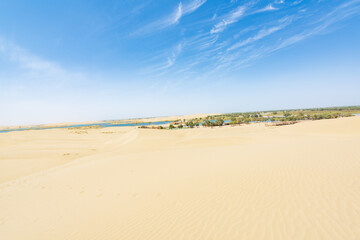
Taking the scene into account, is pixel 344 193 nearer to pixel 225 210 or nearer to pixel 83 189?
pixel 225 210

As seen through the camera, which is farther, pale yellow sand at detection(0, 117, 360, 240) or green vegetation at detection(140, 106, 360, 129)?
green vegetation at detection(140, 106, 360, 129)

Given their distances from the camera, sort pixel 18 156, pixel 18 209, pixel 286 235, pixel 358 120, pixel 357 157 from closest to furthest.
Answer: pixel 286 235
pixel 18 209
pixel 357 157
pixel 18 156
pixel 358 120

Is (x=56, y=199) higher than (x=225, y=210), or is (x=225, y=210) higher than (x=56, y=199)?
(x=225, y=210)

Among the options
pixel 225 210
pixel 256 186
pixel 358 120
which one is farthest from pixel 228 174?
pixel 358 120

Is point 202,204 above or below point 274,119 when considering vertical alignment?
above

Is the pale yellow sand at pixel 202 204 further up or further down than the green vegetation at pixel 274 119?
further up

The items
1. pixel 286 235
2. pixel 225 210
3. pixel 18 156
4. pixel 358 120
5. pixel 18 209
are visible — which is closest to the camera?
pixel 286 235

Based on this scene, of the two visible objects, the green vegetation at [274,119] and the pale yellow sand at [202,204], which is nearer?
the pale yellow sand at [202,204]

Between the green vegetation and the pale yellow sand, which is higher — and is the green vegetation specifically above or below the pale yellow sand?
below

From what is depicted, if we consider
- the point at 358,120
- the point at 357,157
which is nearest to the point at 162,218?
the point at 357,157

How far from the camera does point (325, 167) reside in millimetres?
6844

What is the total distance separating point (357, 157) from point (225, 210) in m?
8.87

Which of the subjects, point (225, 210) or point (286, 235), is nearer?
point (286, 235)

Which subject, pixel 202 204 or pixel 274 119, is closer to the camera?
pixel 202 204
